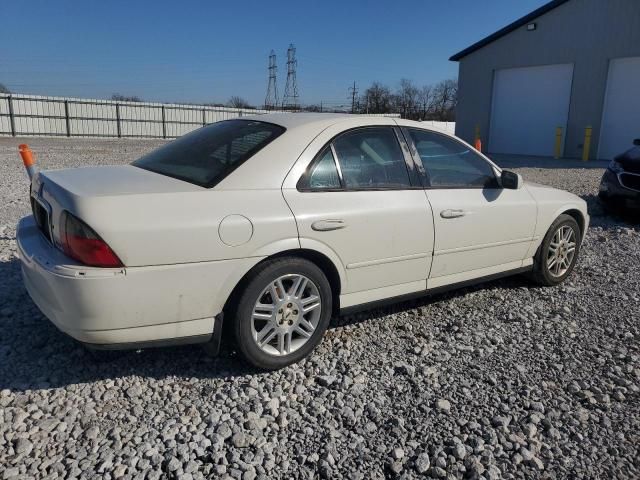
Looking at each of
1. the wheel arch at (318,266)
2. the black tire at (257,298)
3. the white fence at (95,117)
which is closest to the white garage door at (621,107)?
the wheel arch at (318,266)

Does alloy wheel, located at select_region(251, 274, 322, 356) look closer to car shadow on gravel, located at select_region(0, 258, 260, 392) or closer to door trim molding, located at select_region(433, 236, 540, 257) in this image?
car shadow on gravel, located at select_region(0, 258, 260, 392)

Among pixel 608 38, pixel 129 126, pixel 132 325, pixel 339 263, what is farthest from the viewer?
pixel 129 126

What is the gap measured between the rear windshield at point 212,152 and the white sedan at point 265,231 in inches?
0.5

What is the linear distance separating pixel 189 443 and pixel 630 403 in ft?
7.88

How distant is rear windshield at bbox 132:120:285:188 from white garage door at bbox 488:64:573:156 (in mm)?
18669

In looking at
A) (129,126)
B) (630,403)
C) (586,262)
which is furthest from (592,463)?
(129,126)

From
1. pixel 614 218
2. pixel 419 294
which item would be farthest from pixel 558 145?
pixel 419 294

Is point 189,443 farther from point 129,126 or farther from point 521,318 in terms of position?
point 129,126

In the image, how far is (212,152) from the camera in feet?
11.0

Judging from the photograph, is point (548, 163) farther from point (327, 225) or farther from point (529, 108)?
point (327, 225)

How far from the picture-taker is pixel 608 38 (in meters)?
17.8

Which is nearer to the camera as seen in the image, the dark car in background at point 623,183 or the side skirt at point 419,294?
the side skirt at point 419,294

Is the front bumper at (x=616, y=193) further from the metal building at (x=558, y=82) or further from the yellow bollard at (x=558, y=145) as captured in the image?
the yellow bollard at (x=558, y=145)

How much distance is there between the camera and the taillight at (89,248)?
2.52m
